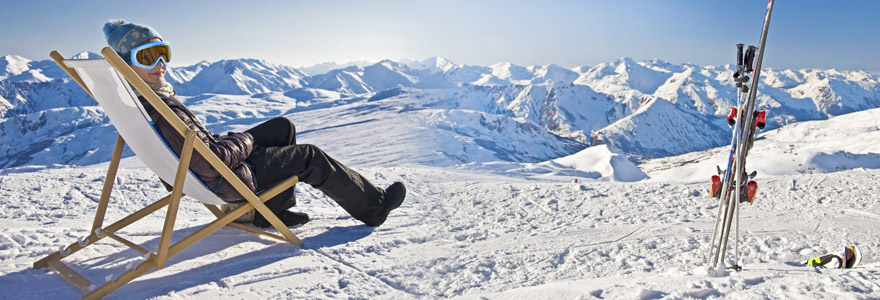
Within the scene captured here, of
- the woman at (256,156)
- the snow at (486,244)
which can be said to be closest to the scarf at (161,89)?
the woman at (256,156)

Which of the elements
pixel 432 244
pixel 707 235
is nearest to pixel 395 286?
pixel 432 244

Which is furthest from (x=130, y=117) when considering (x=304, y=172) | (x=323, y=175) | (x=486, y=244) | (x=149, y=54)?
(x=486, y=244)

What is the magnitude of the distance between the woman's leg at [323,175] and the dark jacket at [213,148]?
0.20 meters

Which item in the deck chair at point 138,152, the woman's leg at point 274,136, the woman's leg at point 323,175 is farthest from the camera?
the woman's leg at point 274,136

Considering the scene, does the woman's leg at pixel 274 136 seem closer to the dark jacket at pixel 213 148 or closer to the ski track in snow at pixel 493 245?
the dark jacket at pixel 213 148

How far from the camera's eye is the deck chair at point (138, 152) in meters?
2.94

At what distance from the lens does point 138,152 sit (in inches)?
146

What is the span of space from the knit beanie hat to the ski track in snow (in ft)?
5.76

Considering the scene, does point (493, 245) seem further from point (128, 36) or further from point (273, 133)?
point (128, 36)

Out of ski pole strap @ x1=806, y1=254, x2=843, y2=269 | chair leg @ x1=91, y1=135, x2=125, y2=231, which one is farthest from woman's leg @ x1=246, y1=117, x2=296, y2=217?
ski pole strap @ x1=806, y1=254, x2=843, y2=269

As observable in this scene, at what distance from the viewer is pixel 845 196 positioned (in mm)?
6883

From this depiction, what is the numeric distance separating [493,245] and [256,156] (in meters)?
2.65

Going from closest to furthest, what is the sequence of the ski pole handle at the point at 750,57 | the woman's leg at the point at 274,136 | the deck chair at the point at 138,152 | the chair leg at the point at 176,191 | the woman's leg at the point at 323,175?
the deck chair at the point at 138,152, the chair leg at the point at 176,191, the ski pole handle at the point at 750,57, the woman's leg at the point at 323,175, the woman's leg at the point at 274,136

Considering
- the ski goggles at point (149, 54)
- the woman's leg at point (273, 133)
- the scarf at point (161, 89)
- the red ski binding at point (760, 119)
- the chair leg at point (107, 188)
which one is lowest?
the chair leg at point (107, 188)
